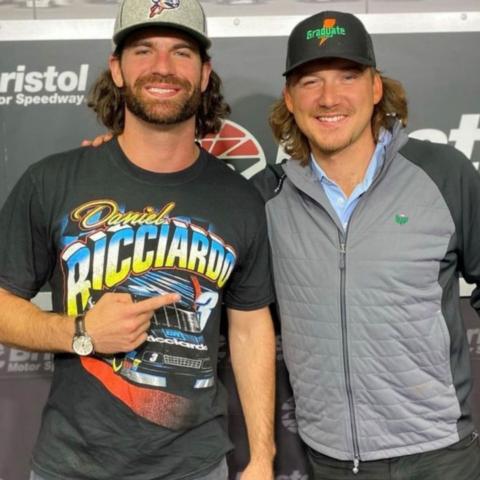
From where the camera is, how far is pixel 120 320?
4.22ft

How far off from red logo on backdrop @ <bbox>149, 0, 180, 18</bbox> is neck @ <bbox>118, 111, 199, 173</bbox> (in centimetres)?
24

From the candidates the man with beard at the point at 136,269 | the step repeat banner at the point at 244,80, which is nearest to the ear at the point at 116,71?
the man with beard at the point at 136,269

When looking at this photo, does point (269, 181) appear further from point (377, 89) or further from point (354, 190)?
point (377, 89)

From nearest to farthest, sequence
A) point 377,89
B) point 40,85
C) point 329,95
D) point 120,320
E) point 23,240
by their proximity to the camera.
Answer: point 120,320
point 23,240
point 329,95
point 377,89
point 40,85

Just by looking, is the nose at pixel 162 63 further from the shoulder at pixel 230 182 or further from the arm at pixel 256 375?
the arm at pixel 256 375

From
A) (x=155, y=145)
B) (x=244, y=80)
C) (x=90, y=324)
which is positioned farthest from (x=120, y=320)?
(x=244, y=80)

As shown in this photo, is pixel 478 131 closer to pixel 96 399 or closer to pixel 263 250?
pixel 263 250

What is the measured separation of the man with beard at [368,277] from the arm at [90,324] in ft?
1.25

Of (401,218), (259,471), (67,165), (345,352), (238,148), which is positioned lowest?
(259,471)

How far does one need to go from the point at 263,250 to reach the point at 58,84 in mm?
861

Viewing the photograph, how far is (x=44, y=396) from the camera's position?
6.60 feet

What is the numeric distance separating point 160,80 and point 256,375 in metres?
0.75

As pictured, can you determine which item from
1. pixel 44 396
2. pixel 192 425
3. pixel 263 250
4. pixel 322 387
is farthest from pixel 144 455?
pixel 44 396

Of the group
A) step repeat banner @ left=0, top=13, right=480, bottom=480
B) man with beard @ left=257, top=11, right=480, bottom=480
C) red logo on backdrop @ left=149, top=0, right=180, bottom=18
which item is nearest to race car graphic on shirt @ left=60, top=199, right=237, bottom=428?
man with beard @ left=257, top=11, right=480, bottom=480
